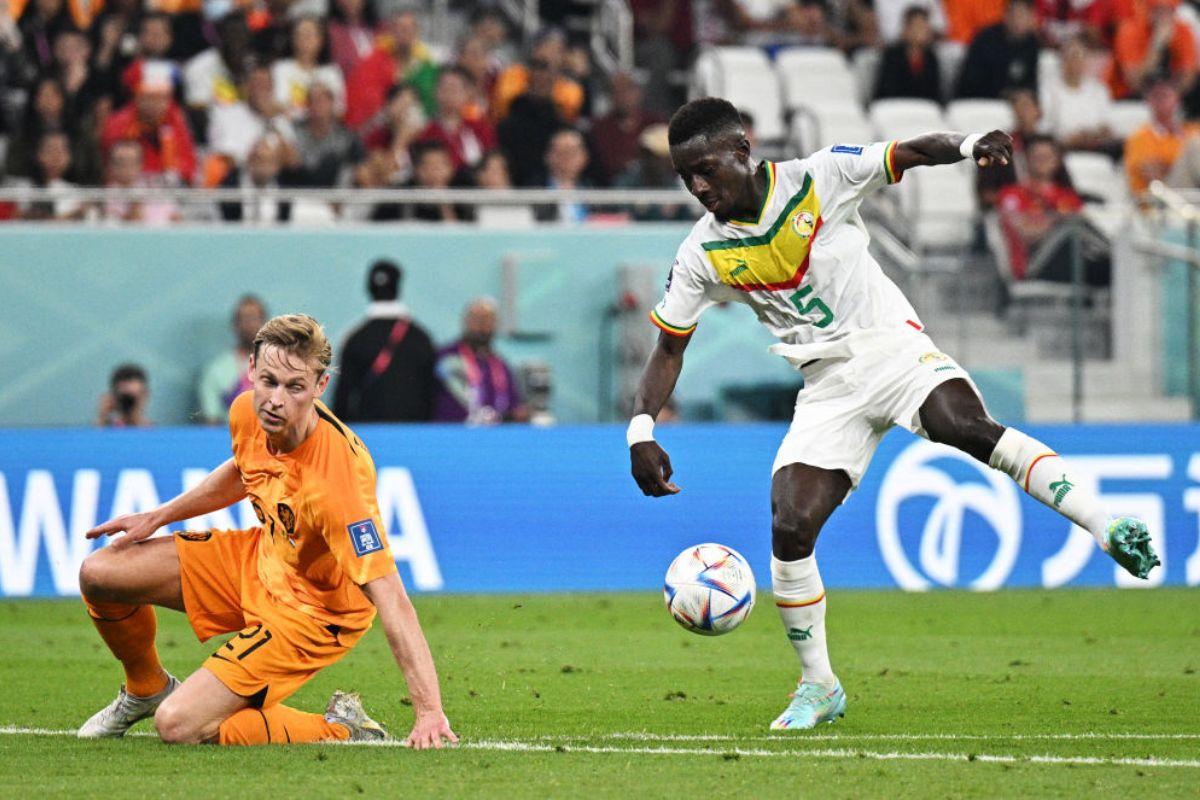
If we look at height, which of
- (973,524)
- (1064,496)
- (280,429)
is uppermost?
(280,429)

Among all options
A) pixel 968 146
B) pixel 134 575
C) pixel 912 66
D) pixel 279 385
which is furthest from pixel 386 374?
pixel 279 385

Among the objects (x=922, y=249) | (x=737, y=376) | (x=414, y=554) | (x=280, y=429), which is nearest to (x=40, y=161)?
(x=414, y=554)

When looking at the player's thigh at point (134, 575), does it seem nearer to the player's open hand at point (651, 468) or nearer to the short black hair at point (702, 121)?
the player's open hand at point (651, 468)

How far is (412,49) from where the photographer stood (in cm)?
1677

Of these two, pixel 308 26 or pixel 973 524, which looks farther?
pixel 308 26

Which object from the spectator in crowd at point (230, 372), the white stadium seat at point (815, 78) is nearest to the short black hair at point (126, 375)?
the spectator in crowd at point (230, 372)

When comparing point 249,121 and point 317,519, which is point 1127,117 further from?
point 317,519

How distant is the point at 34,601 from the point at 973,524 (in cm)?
646

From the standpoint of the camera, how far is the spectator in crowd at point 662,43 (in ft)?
61.3

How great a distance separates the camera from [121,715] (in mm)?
6914

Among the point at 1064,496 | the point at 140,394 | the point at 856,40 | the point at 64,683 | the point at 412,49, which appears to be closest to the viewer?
the point at 1064,496

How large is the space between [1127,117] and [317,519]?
13.7 meters

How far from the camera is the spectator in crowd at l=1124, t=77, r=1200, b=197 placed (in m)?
17.0

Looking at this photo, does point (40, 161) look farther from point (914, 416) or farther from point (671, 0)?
point (914, 416)
